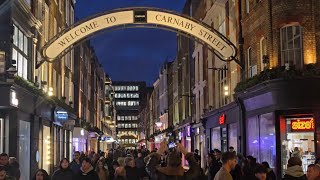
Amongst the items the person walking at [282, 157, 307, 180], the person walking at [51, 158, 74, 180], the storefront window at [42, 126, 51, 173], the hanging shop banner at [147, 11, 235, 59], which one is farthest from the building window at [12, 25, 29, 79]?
the person walking at [282, 157, 307, 180]

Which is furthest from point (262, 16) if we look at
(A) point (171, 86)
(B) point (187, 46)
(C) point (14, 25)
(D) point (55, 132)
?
(A) point (171, 86)

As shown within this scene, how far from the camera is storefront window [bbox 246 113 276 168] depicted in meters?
24.2

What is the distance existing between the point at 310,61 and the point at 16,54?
1176 centimetres

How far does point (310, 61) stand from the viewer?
22.7m

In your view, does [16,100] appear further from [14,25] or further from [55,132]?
[55,132]

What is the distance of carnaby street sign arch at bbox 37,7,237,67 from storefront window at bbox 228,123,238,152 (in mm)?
8613

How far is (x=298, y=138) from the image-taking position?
914 inches

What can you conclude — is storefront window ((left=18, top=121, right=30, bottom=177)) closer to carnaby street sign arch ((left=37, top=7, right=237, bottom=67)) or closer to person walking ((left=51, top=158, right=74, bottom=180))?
carnaby street sign arch ((left=37, top=7, right=237, bottom=67))

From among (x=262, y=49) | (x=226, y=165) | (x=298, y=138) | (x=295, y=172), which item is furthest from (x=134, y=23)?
(x=226, y=165)

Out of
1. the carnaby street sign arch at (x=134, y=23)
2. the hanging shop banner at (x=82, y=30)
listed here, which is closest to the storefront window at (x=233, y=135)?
the carnaby street sign arch at (x=134, y=23)

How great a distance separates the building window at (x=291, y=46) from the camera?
76.3ft

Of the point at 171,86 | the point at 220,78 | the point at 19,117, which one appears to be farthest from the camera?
the point at 171,86

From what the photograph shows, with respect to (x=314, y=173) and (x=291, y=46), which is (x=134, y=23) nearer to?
(x=291, y=46)

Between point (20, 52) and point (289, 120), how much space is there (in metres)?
11.5
